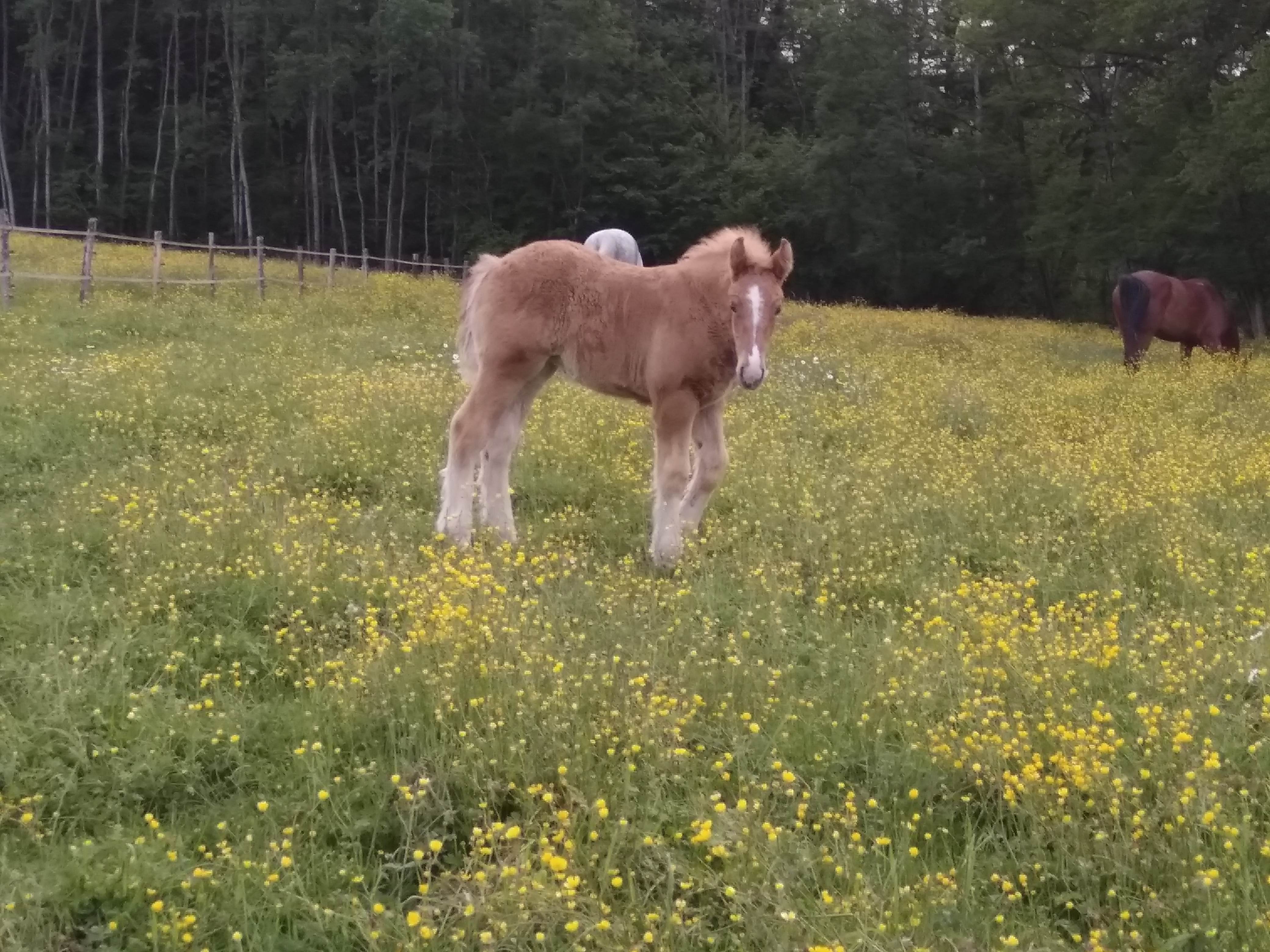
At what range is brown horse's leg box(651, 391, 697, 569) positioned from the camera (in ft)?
19.2

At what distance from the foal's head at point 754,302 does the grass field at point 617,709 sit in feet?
3.58

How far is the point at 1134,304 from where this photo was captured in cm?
1767

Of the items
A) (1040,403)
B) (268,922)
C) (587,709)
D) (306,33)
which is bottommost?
(268,922)

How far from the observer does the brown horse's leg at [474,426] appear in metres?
6.05

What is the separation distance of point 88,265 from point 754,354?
49.2ft

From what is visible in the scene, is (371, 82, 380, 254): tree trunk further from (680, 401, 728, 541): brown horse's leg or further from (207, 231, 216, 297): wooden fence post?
(680, 401, 728, 541): brown horse's leg

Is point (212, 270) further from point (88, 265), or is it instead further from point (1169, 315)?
point (1169, 315)

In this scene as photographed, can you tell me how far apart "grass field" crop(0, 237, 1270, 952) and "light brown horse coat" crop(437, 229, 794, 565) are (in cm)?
34

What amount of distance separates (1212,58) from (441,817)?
1248 inches

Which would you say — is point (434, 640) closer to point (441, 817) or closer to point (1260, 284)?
point (441, 817)

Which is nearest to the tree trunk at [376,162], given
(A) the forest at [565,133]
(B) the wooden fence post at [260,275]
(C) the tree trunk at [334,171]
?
(A) the forest at [565,133]

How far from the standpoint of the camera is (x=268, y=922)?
267 centimetres

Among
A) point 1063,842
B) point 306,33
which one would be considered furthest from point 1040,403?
point 306,33

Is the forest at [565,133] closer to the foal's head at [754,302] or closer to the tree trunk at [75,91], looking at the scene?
the tree trunk at [75,91]
